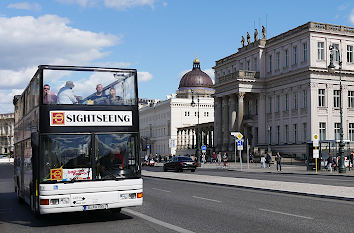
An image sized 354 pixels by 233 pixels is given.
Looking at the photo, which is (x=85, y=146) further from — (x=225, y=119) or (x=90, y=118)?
(x=225, y=119)

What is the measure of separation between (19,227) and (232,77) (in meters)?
68.9

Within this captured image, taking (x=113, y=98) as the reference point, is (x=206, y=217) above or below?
below

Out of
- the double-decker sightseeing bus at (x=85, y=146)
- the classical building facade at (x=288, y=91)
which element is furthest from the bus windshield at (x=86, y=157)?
the classical building facade at (x=288, y=91)

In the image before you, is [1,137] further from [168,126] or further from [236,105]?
[236,105]

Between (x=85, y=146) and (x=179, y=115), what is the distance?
112089 millimetres

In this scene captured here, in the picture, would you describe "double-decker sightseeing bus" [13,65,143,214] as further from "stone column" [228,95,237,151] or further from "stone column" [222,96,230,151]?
"stone column" [222,96,230,151]

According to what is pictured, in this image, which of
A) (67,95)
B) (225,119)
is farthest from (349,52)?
(67,95)

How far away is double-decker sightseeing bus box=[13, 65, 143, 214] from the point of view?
38.5ft

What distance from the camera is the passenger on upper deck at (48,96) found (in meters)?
12.0

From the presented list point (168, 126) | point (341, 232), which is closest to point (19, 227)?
point (341, 232)

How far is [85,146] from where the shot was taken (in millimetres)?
12070

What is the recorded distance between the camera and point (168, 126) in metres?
125

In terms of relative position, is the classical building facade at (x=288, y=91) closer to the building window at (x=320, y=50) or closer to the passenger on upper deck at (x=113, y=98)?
the building window at (x=320, y=50)

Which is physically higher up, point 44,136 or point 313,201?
point 44,136
